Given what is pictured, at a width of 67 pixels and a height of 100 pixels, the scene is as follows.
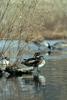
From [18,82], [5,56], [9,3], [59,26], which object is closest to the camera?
[18,82]

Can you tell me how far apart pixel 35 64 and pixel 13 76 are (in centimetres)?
151

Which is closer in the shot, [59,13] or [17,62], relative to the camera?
[17,62]

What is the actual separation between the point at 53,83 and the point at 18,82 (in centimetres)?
108

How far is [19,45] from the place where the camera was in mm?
18266

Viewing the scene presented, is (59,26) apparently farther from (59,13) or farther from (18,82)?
(18,82)

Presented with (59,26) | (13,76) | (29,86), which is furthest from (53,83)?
(59,26)

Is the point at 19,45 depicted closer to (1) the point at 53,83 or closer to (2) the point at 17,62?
(2) the point at 17,62

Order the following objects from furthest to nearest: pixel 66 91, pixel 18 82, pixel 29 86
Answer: pixel 18 82, pixel 29 86, pixel 66 91

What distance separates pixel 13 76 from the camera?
57.6 ft

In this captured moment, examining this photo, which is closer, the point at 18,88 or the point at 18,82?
the point at 18,88

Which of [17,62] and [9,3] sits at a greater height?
[9,3]

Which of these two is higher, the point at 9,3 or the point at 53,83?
the point at 9,3

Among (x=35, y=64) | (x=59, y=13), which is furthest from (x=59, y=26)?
(x=35, y=64)

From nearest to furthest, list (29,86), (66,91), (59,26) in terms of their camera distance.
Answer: (66,91) < (29,86) < (59,26)
